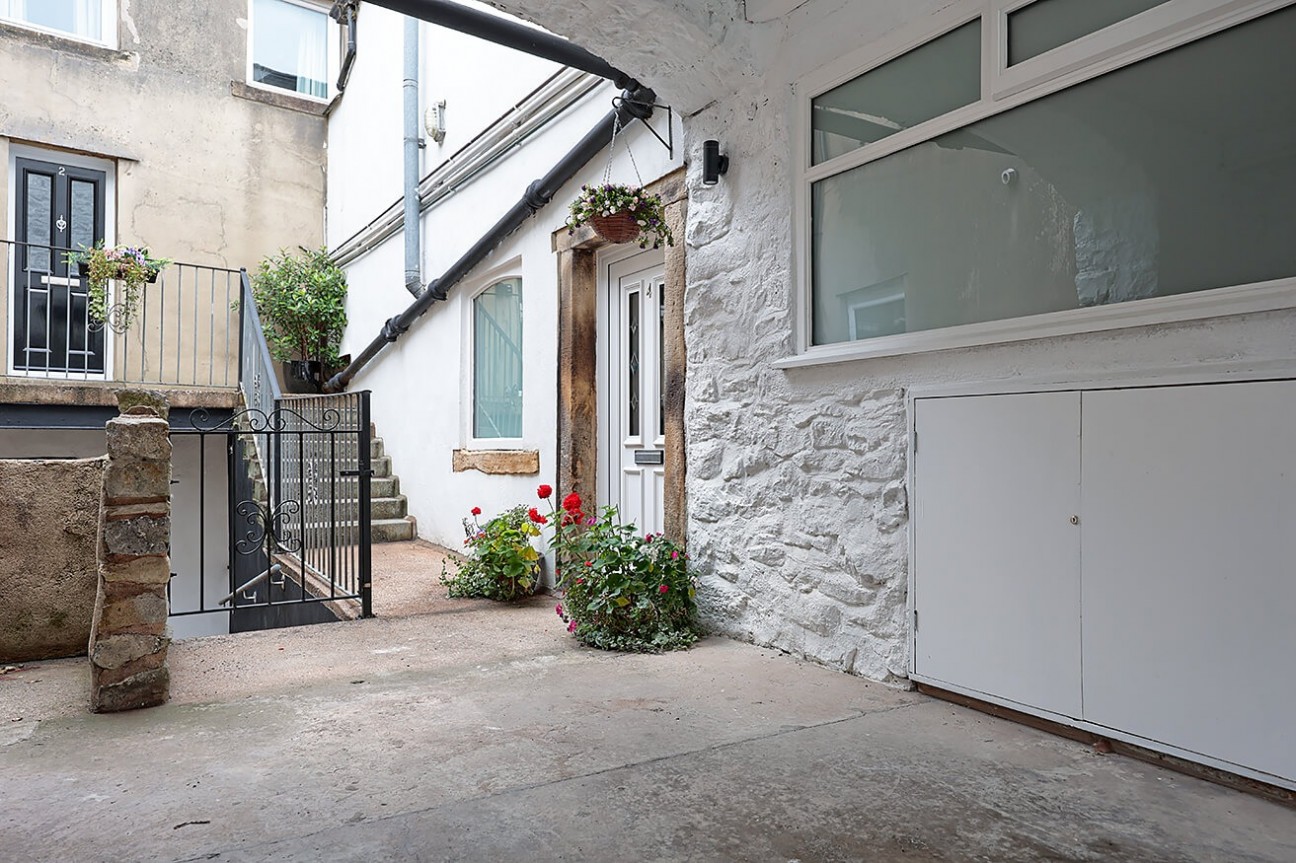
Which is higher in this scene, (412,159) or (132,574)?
(412,159)

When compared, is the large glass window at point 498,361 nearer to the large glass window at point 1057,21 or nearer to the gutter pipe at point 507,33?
the gutter pipe at point 507,33

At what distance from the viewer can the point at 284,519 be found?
22.8 feet

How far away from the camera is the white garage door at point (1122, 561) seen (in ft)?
7.48

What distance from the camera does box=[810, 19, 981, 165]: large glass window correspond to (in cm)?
312

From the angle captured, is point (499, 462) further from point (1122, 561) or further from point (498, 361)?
point (1122, 561)

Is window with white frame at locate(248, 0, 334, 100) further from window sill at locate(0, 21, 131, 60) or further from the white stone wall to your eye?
A: the white stone wall

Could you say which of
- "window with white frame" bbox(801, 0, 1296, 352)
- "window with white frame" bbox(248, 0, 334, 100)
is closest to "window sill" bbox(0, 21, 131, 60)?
"window with white frame" bbox(248, 0, 334, 100)

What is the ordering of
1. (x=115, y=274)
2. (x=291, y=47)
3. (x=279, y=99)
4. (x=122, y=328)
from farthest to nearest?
(x=291, y=47) → (x=279, y=99) → (x=122, y=328) → (x=115, y=274)

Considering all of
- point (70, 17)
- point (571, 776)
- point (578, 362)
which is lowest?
point (571, 776)

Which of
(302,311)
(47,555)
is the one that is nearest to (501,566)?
(47,555)

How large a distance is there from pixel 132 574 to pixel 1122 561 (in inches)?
132

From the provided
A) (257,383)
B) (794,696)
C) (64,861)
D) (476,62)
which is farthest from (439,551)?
(64,861)

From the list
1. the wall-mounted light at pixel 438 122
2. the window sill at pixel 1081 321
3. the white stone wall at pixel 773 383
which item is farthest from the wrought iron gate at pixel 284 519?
the window sill at pixel 1081 321

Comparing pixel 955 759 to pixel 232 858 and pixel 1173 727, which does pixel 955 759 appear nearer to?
pixel 1173 727
